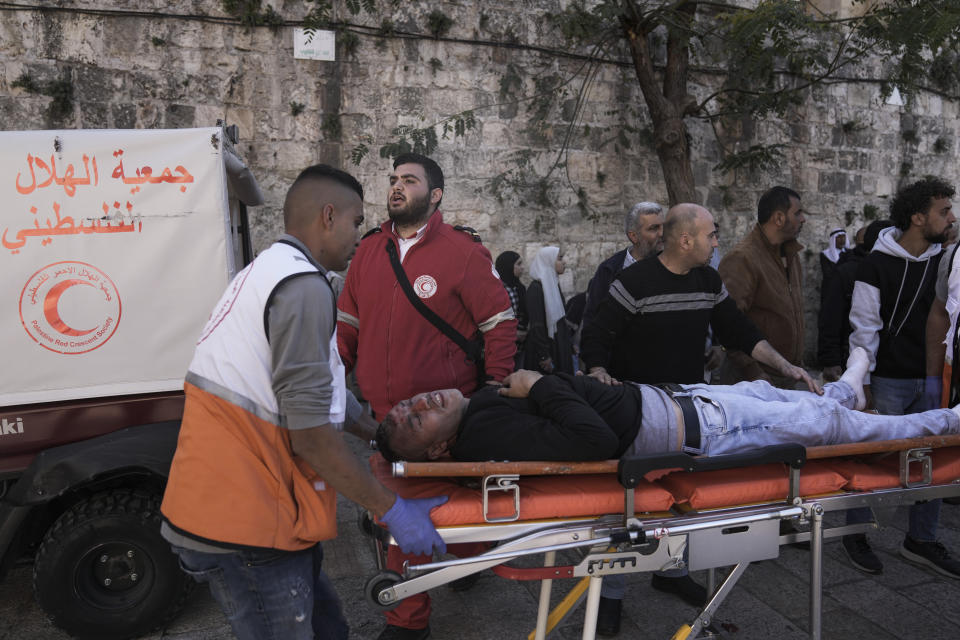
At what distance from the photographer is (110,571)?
3.15 m

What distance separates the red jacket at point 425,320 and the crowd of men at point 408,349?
0.03ft

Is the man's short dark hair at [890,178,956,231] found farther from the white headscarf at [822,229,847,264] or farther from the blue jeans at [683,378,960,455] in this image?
the white headscarf at [822,229,847,264]

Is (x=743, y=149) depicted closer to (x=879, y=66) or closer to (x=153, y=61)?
(x=879, y=66)

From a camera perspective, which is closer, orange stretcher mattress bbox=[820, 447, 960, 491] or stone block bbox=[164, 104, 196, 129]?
orange stretcher mattress bbox=[820, 447, 960, 491]

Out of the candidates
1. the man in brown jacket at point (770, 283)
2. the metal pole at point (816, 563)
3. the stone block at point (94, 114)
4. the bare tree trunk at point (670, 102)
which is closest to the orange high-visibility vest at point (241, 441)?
the metal pole at point (816, 563)

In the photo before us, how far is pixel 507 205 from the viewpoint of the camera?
26.2 feet

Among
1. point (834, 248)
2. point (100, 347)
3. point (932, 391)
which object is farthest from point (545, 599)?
point (834, 248)

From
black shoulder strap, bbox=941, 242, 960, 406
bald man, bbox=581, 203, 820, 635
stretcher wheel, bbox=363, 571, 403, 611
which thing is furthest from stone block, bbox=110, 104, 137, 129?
black shoulder strap, bbox=941, 242, 960, 406

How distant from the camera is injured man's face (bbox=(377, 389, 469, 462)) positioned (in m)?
2.60

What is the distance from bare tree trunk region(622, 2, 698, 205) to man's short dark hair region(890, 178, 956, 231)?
3.90 metres

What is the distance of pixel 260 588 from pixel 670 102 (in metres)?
7.61

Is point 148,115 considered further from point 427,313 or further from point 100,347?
point 427,313

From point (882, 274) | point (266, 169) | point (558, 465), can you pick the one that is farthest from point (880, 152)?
point (558, 465)

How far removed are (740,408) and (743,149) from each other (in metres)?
7.28
